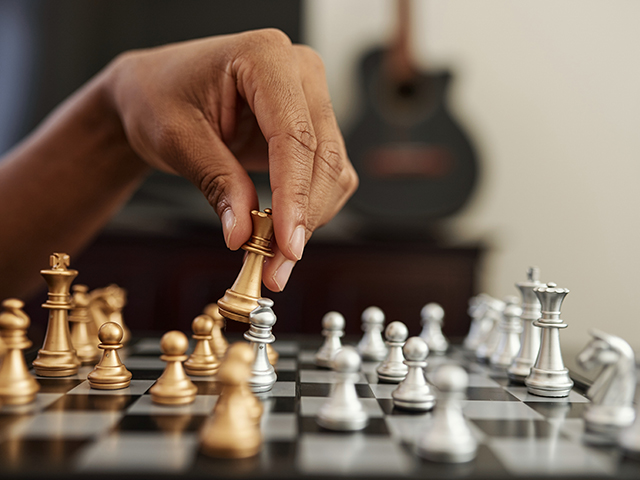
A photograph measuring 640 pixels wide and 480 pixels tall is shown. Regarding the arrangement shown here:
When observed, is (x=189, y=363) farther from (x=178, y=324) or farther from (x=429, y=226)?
(x=429, y=226)

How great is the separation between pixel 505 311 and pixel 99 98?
118 centimetres

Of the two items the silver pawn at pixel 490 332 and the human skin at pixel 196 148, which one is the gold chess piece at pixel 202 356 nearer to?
the human skin at pixel 196 148

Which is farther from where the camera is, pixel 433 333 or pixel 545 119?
pixel 545 119

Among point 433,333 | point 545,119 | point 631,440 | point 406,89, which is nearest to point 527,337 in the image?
point 433,333

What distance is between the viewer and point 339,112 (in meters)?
3.72

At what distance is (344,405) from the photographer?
2.47ft

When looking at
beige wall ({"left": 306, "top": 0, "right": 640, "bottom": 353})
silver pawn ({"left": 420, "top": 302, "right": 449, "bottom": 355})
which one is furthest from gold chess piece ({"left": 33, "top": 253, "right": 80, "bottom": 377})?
beige wall ({"left": 306, "top": 0, "right": 640, "bottom": 353})

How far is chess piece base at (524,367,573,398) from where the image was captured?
3.18 ft

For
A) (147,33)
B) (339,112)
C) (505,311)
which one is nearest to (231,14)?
(147,33)

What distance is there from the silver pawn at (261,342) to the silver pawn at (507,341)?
1.69ft

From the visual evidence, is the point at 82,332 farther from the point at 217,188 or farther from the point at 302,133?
the point at 302,133

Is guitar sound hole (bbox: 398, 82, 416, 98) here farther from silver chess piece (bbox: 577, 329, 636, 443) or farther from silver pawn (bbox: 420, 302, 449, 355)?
silver chess piece (bbox: 577, 329, 636, 443)

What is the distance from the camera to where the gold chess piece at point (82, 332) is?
1162mm

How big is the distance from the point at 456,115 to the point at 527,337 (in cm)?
239
